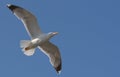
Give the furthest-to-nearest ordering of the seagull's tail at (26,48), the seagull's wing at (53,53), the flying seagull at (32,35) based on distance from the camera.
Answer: the seagull's wing at (53,53), the flying seagull at (32,35), the seagull's tail at (26,48)

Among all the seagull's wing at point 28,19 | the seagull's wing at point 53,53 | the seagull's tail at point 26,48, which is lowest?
the seagull's wing at point 53,53

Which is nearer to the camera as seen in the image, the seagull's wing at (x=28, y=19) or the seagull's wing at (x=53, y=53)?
the seagull's wing at (x=28, y=19)

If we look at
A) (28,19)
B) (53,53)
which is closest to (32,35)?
(28,19)

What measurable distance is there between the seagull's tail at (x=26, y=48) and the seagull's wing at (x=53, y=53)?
1.05 m

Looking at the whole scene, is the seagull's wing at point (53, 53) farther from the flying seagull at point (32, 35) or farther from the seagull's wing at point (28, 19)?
the seagull's wing at point (28, 19)

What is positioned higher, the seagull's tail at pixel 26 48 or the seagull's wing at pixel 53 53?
the seagull's tail at pixel 26 48

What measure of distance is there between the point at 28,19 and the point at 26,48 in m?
1.21

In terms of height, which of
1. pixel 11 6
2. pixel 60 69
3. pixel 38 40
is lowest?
pixel 60 69

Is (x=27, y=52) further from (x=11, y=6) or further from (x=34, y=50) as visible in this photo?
(x=11, y=6)

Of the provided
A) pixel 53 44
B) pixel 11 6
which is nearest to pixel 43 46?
pixel 53 44

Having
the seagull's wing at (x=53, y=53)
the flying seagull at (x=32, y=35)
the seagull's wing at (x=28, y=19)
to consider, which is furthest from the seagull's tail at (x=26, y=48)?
the seagull's wing at (x=53, y=53)

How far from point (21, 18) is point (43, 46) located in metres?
1.75

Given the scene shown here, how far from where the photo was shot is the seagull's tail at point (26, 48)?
2598cm

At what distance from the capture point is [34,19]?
26766 millimetres
